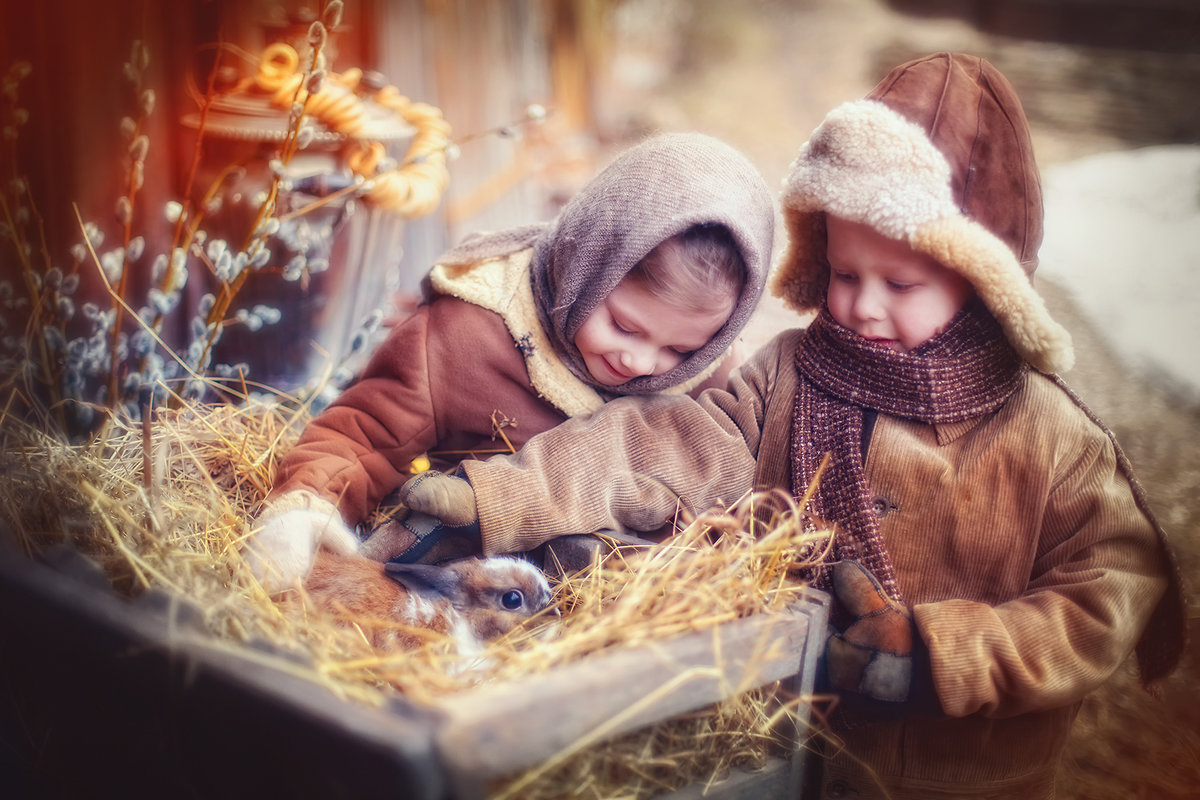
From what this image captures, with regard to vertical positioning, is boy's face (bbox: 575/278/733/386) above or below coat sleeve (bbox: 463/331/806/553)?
above

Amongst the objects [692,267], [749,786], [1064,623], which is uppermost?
[692,267]

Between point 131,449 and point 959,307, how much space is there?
1845 millimetres

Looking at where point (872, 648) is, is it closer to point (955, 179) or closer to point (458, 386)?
point (955, 179)

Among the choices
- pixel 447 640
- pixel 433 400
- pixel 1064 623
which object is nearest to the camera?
pixel 447 640

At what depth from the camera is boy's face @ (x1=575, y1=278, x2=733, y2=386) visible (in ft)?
5.72

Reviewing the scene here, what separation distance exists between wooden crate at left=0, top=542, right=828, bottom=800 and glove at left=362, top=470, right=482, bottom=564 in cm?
49

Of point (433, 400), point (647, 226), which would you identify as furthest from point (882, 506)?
point (433, 400)

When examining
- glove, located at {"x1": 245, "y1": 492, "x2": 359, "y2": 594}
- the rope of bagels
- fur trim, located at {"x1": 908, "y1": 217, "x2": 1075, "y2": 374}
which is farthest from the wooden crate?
the rope of bagels

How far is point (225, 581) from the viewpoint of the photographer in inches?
58.8

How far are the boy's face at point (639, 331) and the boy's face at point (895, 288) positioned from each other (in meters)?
0.28

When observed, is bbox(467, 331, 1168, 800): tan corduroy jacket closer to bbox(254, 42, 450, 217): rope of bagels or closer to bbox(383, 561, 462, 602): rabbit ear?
bbox(383, 561, 462, 602): rabbit ear

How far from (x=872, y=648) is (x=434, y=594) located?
781 mm

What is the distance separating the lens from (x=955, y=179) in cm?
150

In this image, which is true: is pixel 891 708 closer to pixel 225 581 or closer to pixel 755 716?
pixel 755 716
